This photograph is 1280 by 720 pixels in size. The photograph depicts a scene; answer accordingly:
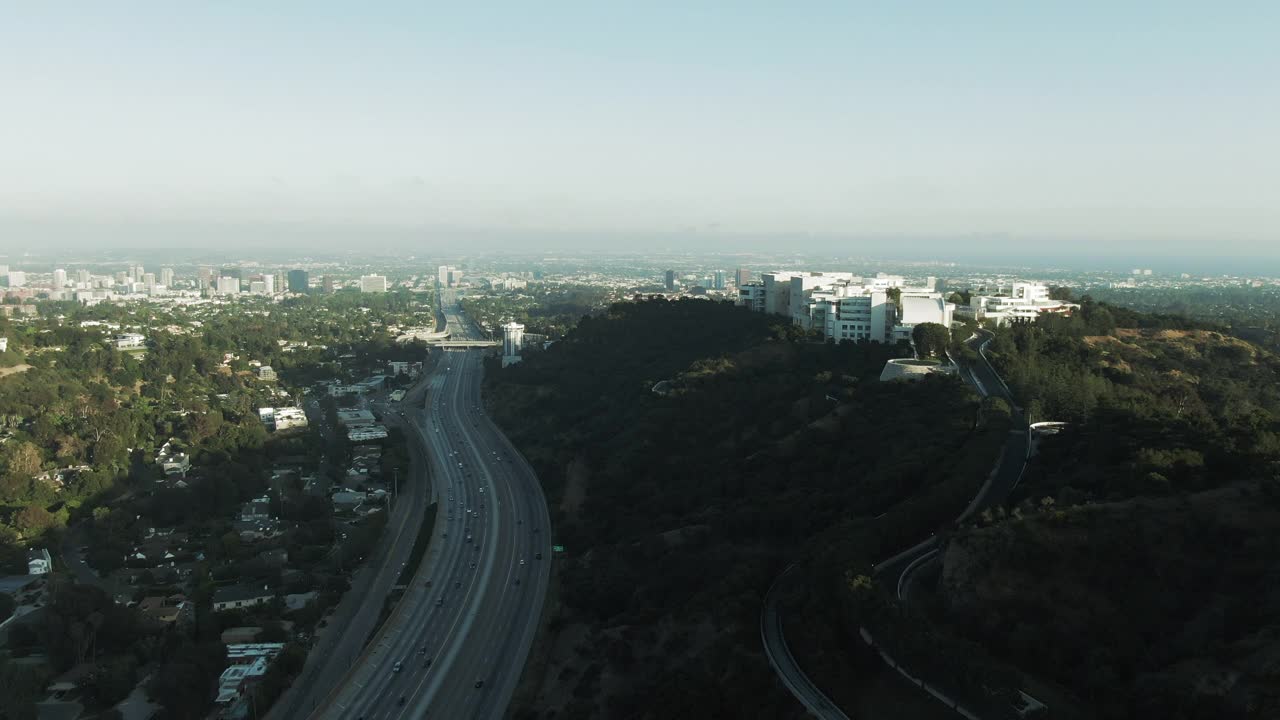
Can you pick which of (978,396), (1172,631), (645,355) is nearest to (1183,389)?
(978,396)

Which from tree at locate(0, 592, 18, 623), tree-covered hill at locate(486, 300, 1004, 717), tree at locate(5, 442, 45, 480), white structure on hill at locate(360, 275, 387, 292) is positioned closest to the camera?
tree-covered hill at locate(486, 300, 1004, 717)

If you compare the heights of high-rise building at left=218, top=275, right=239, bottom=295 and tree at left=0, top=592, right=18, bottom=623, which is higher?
high-rise building at left=218, top=275, right=239, bottom=295

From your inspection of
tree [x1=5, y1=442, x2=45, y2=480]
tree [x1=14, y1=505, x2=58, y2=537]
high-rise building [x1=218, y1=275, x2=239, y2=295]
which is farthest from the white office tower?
high-rise building [x1=218, y1=275, x2=239, y2=295]

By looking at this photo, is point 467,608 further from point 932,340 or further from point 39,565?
point 932,340

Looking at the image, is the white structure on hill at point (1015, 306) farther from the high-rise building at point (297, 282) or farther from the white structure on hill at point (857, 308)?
the high-rise building at point (297, 282)

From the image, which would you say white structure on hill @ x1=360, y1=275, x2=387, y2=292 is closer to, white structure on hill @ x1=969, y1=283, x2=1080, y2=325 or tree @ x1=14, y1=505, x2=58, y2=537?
tree @ x1=14, y1=505, x2=58, y2=537

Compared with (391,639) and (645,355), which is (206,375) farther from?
(391,639)

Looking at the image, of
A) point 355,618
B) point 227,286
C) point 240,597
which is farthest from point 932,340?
point 227,286
